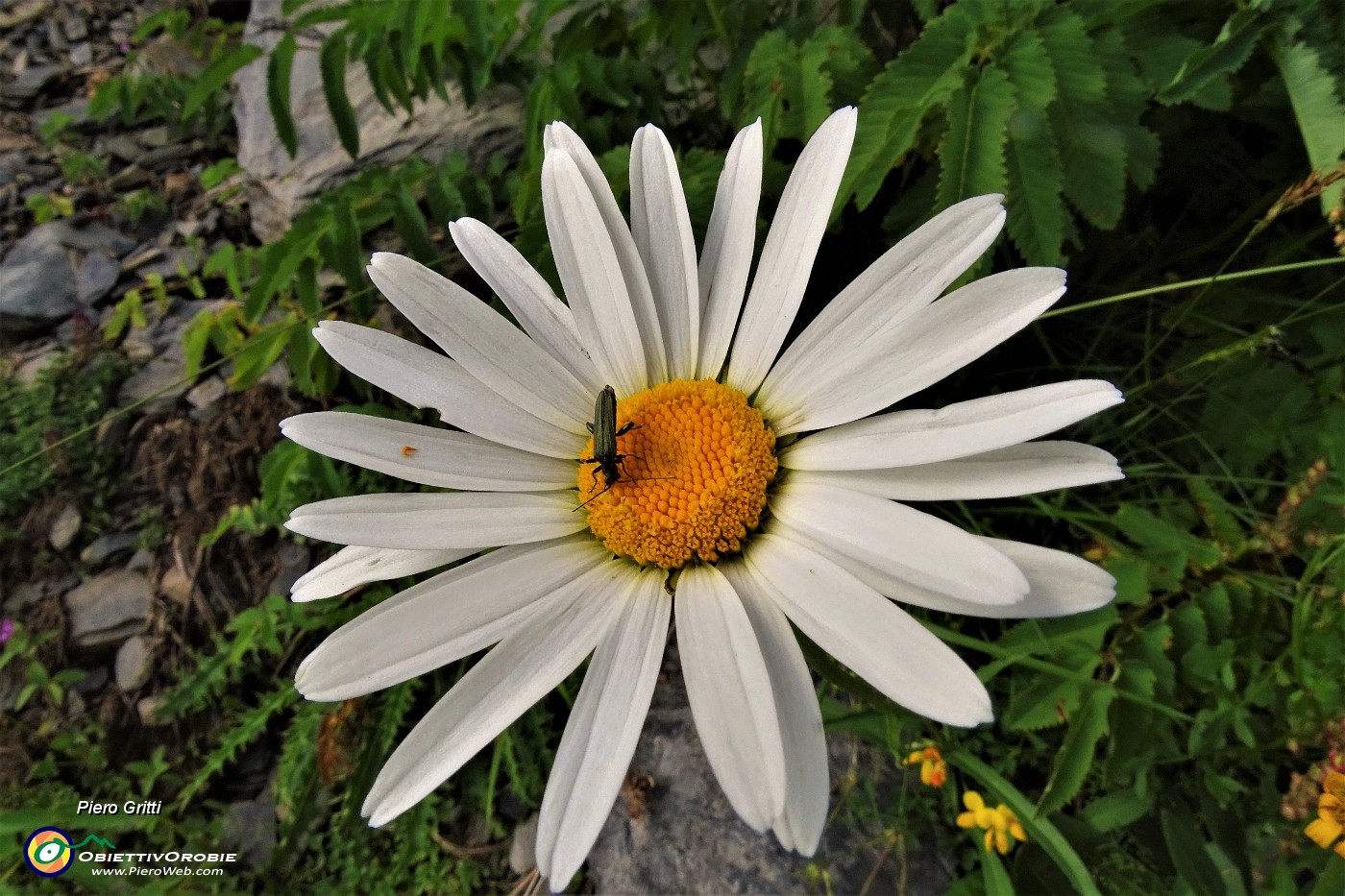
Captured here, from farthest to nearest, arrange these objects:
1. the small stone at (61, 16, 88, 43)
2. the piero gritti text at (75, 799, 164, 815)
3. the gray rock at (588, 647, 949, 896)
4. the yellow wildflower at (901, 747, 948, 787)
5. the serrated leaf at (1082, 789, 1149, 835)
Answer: the small stone at (61, 16, 88, 43), the piero gritti text at (75, 799, 164, 815), the gray rock at (588, 647, 949, 896), the yellow wildflower at (901, 747, 948, 787), the serrated leaf at (1082, 789, 1149, 835)

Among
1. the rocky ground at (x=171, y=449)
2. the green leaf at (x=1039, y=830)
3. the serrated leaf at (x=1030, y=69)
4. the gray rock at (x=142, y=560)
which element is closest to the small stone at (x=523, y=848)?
the rocky ground at (x=171, y=449)

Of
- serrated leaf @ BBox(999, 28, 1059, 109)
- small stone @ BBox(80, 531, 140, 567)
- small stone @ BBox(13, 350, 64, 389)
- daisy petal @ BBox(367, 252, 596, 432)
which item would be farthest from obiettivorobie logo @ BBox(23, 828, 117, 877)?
serrated leaf @ BBox(999, 28, 1059, 109)

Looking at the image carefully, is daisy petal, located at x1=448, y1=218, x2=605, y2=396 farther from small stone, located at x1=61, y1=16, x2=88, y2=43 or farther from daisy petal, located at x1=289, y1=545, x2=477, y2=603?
small stone, located at x1=61, y1=16, x2=88, y2=43

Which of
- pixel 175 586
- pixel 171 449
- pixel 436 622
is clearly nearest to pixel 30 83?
pixel 171 449

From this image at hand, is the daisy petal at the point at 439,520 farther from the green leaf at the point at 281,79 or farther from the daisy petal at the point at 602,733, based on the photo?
the green leaf at the point at 281,79

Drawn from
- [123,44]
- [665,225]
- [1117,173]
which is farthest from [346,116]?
[123,44]

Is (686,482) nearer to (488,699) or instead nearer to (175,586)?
(488,699)
